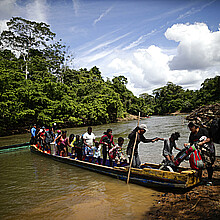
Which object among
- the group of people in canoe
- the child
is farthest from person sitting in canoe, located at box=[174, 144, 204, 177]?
the child

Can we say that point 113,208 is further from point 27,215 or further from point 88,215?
point 27,215

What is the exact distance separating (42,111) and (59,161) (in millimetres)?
18254

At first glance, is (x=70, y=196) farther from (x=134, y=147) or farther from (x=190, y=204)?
(x=190, y=204)

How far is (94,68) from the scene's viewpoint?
172ft

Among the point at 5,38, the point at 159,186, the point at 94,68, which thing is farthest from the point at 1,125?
the point at 94,68

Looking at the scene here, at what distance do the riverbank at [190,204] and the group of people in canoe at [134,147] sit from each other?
1.60 ft

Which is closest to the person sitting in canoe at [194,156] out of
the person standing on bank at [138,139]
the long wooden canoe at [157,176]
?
the long wooden canoe at [157,176]

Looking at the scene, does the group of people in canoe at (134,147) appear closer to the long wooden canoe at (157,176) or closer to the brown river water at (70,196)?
the long wooden canoe at (157,176)

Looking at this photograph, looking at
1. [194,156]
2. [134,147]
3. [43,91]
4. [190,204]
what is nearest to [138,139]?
[134,147]

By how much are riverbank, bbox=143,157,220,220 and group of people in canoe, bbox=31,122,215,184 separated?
487 mm

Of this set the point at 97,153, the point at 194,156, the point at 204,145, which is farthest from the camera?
the point at 97,153

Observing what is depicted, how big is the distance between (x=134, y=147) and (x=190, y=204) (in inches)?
80.0

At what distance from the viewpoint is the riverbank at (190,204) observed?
3.59 m

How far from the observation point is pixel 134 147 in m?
5.50
